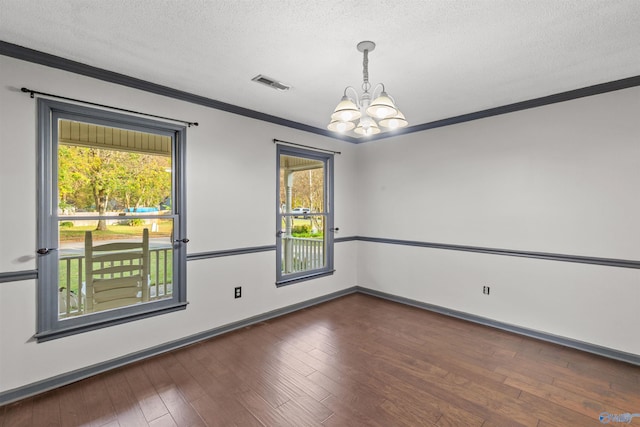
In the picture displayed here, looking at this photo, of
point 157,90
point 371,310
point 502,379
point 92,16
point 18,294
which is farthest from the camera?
point 371,310

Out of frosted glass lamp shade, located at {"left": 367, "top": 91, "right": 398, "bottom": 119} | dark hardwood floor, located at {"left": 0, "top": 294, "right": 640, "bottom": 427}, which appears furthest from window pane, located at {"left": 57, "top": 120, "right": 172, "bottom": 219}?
frosted glass lamp shade, located at {"left": 367, "top": 91, "right": 398, "bottom": 119}

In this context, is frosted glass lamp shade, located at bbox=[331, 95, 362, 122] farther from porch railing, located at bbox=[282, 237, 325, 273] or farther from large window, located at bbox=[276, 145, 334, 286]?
porch railing, located at bbox=[282, 237, 325, 273]

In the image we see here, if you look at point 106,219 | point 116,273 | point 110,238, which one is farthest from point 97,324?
point 106,219

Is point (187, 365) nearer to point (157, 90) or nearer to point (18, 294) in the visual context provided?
point (18, 294)

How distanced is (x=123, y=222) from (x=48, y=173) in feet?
2.18

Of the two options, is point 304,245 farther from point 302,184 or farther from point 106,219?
point 106,219

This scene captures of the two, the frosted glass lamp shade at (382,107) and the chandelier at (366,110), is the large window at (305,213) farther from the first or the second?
the frosted glass lamp shade at (382,107)

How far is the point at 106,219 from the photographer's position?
2.69 m

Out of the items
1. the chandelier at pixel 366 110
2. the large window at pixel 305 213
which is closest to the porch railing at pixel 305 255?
the large window at pixel 305 213

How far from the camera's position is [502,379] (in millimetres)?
2492

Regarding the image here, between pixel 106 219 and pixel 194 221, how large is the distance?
29.7 inches

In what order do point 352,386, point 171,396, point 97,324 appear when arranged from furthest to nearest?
point 97,324 < point 352,386 < point 171,396

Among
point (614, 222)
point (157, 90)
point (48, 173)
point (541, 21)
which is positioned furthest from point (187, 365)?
point (614, 222)

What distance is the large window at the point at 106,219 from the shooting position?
2387 millimetres
